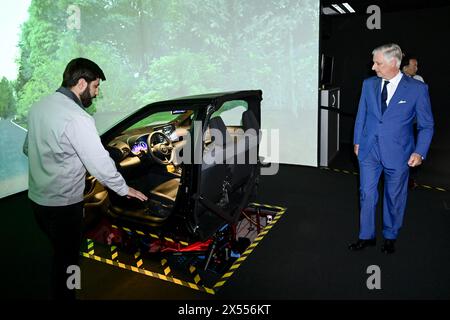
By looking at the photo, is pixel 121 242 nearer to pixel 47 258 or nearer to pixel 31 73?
pixel 47 258

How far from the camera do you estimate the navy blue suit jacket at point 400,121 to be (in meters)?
3.10

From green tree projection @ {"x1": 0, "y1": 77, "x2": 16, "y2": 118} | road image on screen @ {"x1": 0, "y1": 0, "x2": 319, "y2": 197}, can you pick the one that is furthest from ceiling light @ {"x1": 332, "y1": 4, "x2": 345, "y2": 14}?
green tree projection @ {"x1": 0, "y1": 77, "x2": 16, "y2": 118}

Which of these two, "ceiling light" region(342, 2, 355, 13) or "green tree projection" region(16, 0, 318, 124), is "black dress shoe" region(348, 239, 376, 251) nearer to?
"green tree projection" region(16, 0, 318, 124)

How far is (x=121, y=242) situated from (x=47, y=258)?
687 millimetres

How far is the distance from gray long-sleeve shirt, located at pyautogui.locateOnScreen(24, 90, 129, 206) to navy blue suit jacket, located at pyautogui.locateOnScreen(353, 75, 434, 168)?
221cm

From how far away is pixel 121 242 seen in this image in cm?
367

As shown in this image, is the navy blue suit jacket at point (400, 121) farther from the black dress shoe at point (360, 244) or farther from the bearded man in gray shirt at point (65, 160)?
the bearded man in gray shirt at point (65, 160)

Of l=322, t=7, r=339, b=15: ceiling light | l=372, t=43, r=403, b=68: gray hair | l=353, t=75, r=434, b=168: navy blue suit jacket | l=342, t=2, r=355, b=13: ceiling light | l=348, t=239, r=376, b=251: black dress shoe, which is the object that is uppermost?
l=322, t=7, r=339, b=15: ceiling light

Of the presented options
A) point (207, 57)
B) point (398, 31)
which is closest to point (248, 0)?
point (207, 57)

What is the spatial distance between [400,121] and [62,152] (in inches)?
103

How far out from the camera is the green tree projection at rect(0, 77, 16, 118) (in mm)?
5137

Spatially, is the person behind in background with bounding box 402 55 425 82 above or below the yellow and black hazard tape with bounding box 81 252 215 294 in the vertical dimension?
above

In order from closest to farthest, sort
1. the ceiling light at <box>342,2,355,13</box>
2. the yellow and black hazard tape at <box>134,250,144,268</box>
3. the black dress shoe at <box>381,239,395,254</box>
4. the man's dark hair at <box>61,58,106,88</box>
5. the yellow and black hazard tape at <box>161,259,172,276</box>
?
the man's dark hair at <box>61,58,106,88</box>
the yellow and black hazard tape at <box>161,259,172,276</box>
the yellow and black hazard tape at <box>134,250,144,268</box>
the black dress shoe at <box>381,239,395,254</box>
the ceiling light at <box>342,2,355,13</box>

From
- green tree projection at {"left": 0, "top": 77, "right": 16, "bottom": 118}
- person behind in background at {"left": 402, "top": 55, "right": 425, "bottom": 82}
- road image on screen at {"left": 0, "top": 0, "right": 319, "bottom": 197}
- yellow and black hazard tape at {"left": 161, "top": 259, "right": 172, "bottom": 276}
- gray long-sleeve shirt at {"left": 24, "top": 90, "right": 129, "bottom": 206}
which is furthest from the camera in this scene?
road image on screen at {"left": 0, "top": 0, "right": 319, "bottom": 197}
